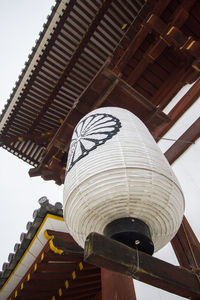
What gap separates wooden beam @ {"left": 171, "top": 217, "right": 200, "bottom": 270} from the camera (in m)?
2.24

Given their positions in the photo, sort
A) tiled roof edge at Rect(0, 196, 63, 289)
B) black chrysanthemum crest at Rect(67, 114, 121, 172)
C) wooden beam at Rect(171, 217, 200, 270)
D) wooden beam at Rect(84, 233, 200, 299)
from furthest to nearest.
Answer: tiled roof edge at Rect(0, 196, 63, 289)
wooden beam at Rect(171, 217, 200, 270)
black chrysanthemum crest at Rect(67, 114, 121, 172)
wooden beam at Rect(84, 233, 200, 299)

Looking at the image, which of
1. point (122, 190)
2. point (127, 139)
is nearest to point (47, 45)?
point (127, 139)

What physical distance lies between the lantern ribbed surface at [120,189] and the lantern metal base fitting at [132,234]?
56 millimetres

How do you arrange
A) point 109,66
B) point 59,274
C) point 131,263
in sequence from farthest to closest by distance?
1. point 59,274
2. point 109,66
3. point 131,263

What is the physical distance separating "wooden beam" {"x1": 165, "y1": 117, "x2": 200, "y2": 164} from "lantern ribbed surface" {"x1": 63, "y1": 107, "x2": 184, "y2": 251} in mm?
1390

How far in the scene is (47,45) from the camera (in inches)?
176

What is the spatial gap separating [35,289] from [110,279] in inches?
84.7

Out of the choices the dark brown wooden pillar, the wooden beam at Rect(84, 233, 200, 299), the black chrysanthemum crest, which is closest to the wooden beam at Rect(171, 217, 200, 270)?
the wooden beam at Rect(84, 233, 200, 299)

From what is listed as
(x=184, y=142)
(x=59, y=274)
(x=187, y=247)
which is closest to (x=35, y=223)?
(x=59, y=274)

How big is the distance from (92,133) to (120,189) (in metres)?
0.66

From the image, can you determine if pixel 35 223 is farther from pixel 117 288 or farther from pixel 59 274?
pixel 117 288

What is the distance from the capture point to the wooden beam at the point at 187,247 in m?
2.24

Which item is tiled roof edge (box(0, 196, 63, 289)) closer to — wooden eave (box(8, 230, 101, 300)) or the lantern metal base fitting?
wooden eave (box(8, 230, 101, 300))

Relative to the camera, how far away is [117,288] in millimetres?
2971
